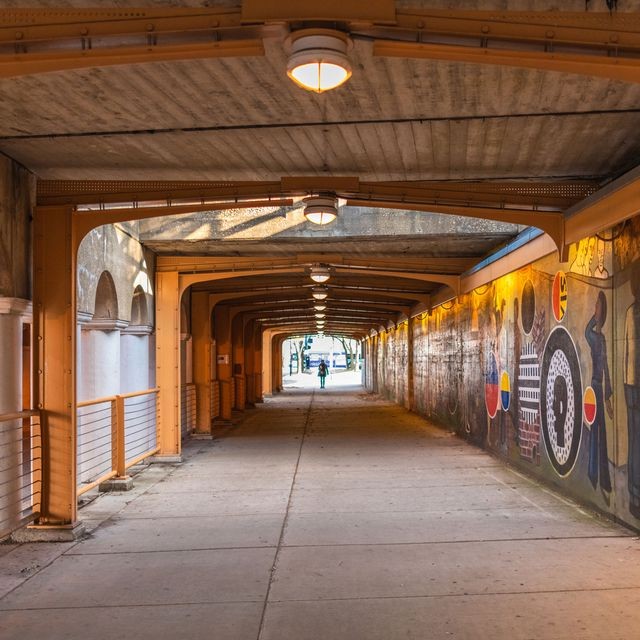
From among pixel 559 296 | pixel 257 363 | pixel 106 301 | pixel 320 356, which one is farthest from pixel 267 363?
pixel 320 356

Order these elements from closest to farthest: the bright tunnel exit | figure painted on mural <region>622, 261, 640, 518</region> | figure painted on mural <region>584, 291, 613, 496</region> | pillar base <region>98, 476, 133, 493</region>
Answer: figure painted on mural <region>622, 261, 640, 518</region>
figure painted on mural <region>584, 291, 613, 496</region>
pillar base <region>98, 476, 133, 493</region>
the bright tunnel exit

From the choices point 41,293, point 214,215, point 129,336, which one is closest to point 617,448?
point 41,293

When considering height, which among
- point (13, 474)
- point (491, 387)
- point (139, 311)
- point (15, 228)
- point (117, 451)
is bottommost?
point (117, 451)

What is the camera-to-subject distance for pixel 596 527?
7.61 m

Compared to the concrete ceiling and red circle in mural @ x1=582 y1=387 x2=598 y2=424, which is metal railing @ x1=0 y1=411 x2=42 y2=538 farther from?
red circle in mural @ x1=582 y1=387 x2=598 y2=424

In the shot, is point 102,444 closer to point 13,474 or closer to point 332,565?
point 13,474

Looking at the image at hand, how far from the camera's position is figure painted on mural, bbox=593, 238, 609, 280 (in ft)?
26.0

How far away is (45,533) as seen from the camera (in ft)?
24.4

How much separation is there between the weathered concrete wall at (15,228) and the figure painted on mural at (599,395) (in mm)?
5869

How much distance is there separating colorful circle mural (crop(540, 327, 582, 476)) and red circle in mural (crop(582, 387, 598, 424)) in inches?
6.5

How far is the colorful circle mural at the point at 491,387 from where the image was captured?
13.0 metres

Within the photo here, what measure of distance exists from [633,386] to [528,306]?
3891mm

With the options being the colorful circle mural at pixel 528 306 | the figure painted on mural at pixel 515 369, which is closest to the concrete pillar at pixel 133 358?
the figure painted on mural at pixel 515 369

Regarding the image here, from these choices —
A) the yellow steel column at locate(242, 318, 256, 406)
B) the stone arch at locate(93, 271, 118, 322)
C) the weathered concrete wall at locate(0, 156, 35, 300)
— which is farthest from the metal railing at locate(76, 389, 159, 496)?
the yellow steel column at locate(242, 318, 256, 406)
